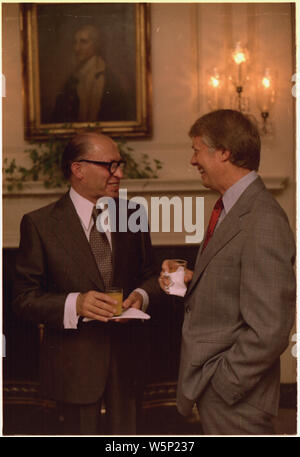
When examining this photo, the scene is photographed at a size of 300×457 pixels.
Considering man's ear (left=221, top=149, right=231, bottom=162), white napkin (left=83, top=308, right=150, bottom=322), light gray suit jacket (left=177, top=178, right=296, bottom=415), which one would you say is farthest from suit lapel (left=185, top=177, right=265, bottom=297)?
white napkin (left=83, top=308, right=150, bottom=322)

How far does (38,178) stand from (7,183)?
23 cm

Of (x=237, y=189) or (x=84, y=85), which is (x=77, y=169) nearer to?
(x=237, y=189)

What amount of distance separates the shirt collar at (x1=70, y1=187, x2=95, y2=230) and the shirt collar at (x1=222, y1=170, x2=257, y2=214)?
747mm

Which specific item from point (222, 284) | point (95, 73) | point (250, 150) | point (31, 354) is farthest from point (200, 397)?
point (95, 73)

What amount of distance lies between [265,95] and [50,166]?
1.57m

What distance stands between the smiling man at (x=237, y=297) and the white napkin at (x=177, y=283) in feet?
0.16

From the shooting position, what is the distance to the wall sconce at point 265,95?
11.1 feet

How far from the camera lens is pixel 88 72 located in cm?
374

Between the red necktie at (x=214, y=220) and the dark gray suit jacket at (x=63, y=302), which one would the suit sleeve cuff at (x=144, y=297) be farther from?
the red necktie at (x=214, y=220)

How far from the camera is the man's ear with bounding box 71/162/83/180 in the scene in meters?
2.49

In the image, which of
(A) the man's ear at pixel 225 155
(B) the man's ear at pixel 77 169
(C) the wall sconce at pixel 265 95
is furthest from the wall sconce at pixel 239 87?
(A) the man's ear at pixel 225 155

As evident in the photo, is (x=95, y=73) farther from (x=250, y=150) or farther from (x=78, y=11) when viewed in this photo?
(x=250, y=150)

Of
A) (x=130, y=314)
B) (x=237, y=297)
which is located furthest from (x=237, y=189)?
(x=130, y=314)

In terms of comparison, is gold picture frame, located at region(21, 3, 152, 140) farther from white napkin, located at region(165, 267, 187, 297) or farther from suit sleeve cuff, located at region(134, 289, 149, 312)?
white napkin, located at region(165, 267, 187, 297)
